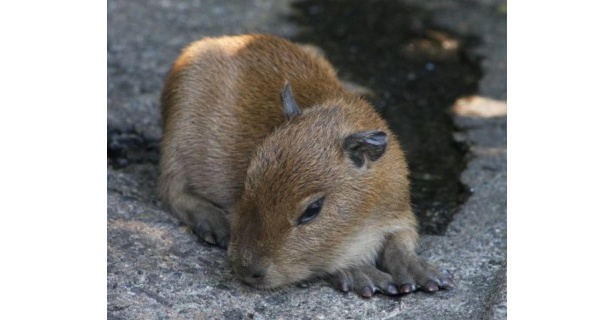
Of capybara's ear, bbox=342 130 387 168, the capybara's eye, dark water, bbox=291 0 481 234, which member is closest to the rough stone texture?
dark water, bbox=291 0 481 234

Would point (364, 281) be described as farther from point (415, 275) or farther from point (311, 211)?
point (311, 211)

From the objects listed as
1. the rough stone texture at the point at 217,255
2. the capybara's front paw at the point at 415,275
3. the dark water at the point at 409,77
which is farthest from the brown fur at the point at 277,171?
the dark water at the point at 409,77

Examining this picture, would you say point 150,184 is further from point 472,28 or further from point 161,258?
point 472,28

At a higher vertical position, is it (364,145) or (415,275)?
(364,145)

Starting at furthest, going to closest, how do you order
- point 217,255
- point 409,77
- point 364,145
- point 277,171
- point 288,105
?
point 409,77 < point 217,255 < point 288,105 < point 364,145 < point 277,171

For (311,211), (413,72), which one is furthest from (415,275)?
(413,72)

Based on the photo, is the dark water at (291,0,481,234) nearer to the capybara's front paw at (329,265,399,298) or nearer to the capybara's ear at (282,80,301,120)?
the capybara's front paw at (329,265,399,298)
